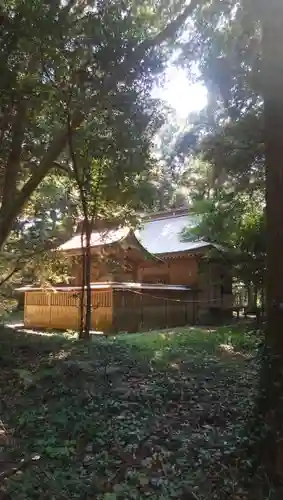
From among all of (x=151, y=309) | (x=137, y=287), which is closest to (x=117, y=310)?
(x=137, y=287)

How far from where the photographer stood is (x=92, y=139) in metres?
9.03

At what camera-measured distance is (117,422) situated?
226 inches

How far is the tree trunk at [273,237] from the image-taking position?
4.38 meters

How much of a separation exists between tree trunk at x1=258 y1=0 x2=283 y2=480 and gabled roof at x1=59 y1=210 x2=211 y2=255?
37.0 feet

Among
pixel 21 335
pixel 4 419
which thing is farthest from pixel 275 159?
pixel 21 335

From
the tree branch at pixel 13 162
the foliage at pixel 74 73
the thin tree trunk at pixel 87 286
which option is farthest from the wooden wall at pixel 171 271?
the foliage at pixel 74 73

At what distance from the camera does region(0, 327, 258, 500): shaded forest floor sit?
4441 mm

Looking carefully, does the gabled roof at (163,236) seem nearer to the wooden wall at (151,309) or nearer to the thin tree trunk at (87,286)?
the wooden wall at (151,309)

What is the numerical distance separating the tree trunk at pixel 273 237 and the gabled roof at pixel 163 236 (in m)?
11.3

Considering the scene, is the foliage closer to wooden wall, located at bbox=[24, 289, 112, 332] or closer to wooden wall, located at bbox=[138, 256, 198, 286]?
wooden wall, located at bbox=[24, 289, 112, 332]

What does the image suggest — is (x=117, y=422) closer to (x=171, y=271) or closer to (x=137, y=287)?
(x=137, y=287)

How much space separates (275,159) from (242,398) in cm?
375

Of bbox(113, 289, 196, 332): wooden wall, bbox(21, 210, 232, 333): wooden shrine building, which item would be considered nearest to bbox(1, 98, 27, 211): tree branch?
bbox(21, 210, 232, 333): wooden shrine building

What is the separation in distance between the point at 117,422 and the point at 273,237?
2972mm
